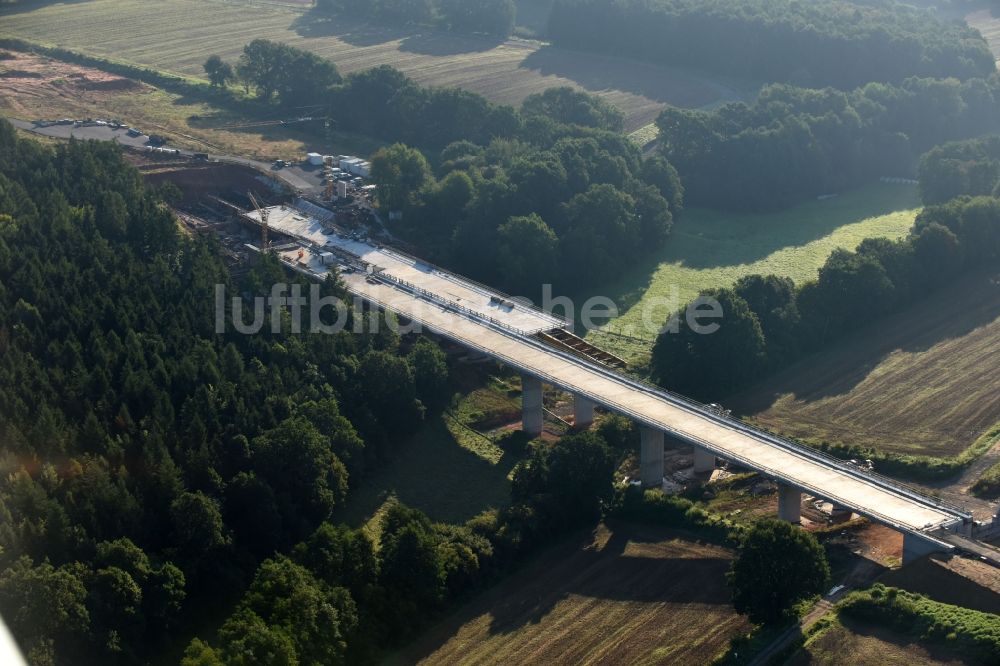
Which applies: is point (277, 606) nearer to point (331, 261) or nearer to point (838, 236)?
point (331, 261)

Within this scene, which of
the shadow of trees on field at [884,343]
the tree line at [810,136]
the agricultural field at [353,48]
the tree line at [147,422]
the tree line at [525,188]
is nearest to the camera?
the tree line at [147,422]

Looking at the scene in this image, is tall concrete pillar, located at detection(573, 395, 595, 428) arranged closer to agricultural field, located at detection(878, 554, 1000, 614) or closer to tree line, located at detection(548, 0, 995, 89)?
agricultural field, located at detection(878, 554, 1000, 614)

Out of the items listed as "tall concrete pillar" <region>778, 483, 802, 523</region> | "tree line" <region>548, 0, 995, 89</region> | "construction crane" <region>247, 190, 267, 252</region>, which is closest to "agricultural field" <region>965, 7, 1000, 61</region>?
"tree line" <region>548, 0, 995, 89</region>

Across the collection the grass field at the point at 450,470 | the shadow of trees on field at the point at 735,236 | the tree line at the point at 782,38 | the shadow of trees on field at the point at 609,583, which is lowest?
the grass field at the point at 450,470

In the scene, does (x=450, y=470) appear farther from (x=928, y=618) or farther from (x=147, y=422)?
(x=928, y=618)

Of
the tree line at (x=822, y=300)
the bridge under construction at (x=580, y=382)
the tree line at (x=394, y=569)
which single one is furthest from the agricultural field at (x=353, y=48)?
the tree line at (x=394, y=569)

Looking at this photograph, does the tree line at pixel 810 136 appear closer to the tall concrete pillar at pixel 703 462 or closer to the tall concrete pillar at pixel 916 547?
the tall concrete pillar at pixel 703 462
